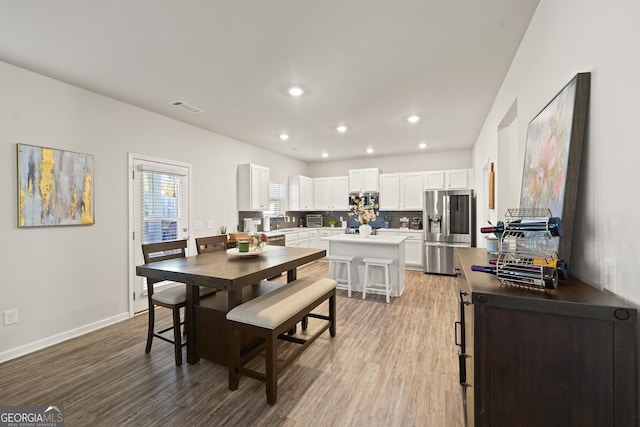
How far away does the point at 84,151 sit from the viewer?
312 cm

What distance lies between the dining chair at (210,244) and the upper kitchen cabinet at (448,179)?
15.4 feet

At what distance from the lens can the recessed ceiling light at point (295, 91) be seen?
3.10 metres

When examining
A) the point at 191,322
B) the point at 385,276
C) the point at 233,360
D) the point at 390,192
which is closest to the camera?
the point at 233,360

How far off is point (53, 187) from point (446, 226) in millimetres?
6073

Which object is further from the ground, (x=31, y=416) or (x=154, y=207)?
(x=154, y=207)

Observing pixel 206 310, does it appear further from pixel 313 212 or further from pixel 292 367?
pixel 313 212

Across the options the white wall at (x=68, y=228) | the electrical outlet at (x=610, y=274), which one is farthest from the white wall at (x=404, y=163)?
the electrical outlet at (x=610, y=274)

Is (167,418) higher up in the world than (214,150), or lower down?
lower down

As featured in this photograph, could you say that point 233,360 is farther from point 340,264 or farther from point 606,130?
point 340,264

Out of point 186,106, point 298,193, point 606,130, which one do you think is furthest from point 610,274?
point 298,193

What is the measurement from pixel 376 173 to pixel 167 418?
5920 mm

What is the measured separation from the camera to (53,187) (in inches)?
113

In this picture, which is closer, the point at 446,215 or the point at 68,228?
the point at 68,228

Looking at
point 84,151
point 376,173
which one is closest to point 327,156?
point 376,173
